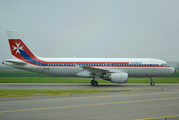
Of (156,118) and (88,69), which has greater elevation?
(88,69)

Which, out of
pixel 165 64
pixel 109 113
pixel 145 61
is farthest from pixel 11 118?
pixel 165 64

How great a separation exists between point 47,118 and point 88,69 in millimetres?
17745

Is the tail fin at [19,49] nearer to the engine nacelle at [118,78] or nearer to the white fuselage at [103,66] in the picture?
the white fuselage at [103,66]

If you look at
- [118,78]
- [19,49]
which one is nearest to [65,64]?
[19,49]

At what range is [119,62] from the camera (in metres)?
28.2

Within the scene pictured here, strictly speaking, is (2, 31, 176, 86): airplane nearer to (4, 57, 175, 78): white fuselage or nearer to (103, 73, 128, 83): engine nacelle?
(4, 57, 175, 78): white fuselage

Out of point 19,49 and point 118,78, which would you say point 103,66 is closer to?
point 118,78

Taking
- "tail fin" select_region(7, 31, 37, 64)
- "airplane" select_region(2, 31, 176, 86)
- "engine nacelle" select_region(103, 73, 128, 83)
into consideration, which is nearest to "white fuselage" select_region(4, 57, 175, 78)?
"airplane" select_region(2, 31, 176, 86)

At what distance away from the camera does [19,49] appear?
27.6m

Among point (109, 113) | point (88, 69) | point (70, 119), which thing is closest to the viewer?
point (70, 119)

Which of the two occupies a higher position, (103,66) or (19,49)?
(19,49)

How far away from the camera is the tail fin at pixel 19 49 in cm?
2738

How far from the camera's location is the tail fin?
27.4 metres

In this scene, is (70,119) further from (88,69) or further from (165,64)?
(165,64)
